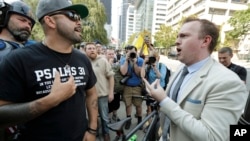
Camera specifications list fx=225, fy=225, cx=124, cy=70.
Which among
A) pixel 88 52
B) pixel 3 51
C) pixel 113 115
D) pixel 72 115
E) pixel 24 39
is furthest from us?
pixel 113 115

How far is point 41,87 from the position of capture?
67.0 inches

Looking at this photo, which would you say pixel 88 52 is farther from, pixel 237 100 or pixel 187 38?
pixel 237 100

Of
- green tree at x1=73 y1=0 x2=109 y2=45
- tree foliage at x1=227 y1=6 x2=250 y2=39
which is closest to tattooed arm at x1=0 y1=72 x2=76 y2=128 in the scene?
green tree at x1=73 y1=0 x2=109 y2=45

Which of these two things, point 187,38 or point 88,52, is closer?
point 187,38

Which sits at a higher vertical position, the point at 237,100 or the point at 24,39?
the point at 24,39

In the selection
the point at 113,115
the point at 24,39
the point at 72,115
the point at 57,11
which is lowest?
the point at 113,115

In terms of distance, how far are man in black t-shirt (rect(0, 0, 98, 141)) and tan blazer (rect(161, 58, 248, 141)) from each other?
2.50ft

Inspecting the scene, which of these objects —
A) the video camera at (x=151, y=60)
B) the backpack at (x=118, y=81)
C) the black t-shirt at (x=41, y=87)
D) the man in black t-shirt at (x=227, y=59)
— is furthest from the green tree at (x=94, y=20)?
the black t-shirt at (x=41, y=87)

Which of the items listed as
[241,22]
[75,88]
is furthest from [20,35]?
[241,22]

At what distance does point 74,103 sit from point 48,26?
69 cm

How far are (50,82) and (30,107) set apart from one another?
237 mm

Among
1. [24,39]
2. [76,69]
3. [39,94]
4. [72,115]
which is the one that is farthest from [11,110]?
[24,39]

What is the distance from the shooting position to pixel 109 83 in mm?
4637

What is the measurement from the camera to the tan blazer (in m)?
1.59
